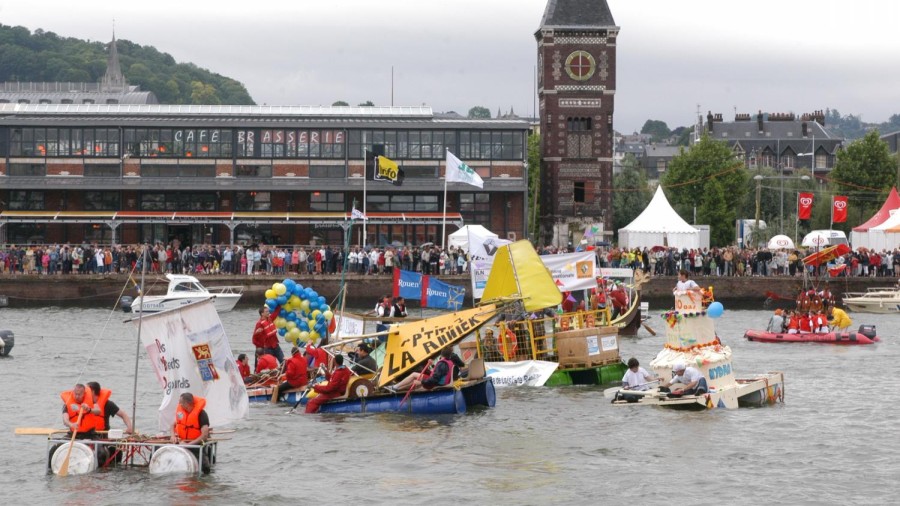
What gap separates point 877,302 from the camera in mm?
66125

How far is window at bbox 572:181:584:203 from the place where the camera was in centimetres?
9156

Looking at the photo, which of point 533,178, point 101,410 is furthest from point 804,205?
point 101,410

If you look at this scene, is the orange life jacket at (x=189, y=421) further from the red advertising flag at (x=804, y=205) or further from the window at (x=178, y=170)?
the window at (x=178, y=170)

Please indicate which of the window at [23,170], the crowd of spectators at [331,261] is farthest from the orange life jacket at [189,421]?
the window at [23,170]

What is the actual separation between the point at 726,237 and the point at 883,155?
13.1 meters

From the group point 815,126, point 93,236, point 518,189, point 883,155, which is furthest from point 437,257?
point 815,126

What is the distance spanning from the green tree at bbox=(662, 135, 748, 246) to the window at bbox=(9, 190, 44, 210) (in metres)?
48.0

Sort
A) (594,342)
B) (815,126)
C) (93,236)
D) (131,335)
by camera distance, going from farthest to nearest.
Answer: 1. (815,126)
2. (93,236)
3. (131,335)
4. (594,342)

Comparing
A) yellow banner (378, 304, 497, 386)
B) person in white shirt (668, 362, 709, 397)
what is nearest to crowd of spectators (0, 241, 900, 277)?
person in white shirt (668, 362, 709, 397)

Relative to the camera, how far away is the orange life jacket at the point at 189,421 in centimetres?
2380

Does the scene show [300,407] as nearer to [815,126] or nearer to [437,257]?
[437,257]

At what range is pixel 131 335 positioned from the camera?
52.8 meters

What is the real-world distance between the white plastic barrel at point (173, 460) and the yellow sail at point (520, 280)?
11.2 metres

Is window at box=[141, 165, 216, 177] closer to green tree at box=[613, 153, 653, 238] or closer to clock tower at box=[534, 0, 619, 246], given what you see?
clock tower at box=[534, 0, 619, 246]
